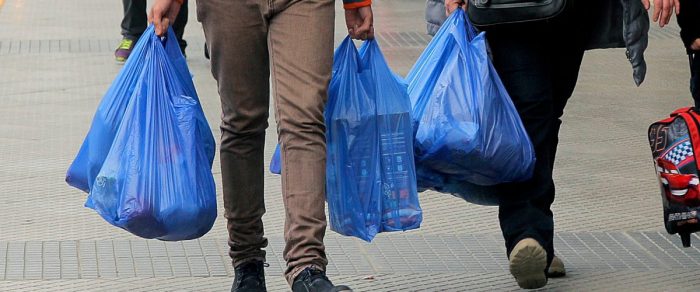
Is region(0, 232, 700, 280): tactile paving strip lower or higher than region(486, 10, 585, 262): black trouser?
lower

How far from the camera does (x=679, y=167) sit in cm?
417

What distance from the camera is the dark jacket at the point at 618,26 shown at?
4.01 m

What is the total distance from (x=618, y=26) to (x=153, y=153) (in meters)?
1.52

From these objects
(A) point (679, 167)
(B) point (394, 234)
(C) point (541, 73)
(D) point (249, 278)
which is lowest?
(B) point (394, 234)

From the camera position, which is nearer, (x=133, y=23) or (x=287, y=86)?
(x=287, y=86)

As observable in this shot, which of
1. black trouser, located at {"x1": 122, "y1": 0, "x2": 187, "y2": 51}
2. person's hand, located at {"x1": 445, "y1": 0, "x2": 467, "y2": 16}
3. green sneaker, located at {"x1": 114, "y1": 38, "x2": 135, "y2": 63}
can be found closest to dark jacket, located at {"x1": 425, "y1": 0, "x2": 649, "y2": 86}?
person's hand, located at {"x1": 445, "y1": 0, "x2": 467, "y2": 16}

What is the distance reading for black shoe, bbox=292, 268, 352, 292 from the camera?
359 cm

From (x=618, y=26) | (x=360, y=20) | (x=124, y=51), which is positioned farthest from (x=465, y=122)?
(x=124, y=51)

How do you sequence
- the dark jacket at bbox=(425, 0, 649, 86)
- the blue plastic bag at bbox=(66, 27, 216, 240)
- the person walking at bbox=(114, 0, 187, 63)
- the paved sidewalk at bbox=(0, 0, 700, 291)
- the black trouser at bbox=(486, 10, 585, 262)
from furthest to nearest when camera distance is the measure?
the person walking at bbox=(114, 0, 187, 63) → the paved sidewalk at bbox=(0, 0, 700, 291) → the black trouser at bbox=(486, 10, 585, 262) → the dark jacket at bbox=(425, 0, 649, 86) → the blue plastic bag at bbox=(66, 27, 216, 240)

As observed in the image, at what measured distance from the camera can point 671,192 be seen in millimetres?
4230

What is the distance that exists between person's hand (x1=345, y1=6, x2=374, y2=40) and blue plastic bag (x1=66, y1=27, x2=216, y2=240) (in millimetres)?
527

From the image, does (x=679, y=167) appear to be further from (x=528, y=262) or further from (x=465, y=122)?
(x=465, y=122)

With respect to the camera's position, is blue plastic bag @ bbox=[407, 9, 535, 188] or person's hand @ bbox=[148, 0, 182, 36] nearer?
person's hand @ bbox=[148, 0, 182, 36]

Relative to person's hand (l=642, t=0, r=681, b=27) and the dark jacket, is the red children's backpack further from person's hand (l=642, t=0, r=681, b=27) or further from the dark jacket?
person's hand (l=642, t=0, r=681, b=27)
